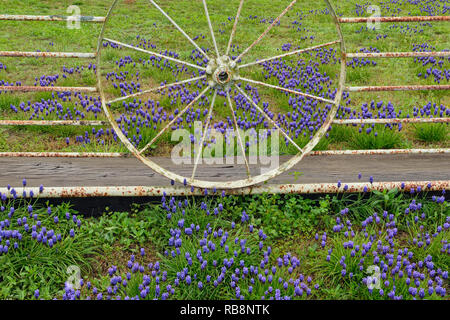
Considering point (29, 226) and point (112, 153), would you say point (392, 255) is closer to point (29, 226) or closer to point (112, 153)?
point (112, 153)

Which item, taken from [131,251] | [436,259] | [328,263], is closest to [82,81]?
[131,251]

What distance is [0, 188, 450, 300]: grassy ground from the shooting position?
293 cm

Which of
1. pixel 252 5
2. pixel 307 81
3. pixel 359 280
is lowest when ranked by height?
pixel 359 280

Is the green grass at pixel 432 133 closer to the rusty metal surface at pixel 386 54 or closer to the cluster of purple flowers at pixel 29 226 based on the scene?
the rusty metal surface at pixel 386 54

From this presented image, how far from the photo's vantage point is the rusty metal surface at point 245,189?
11.9 ft

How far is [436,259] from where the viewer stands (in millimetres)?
3188

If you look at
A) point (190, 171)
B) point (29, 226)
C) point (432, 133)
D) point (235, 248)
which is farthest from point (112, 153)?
point (432, 133)

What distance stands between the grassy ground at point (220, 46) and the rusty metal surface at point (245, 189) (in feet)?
3.20

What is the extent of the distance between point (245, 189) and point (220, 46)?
17.5 feet

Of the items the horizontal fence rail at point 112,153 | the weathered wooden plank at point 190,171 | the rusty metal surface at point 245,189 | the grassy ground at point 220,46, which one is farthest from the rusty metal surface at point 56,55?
the grassy ground at point 220,46

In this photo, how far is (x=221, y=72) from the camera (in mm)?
3252

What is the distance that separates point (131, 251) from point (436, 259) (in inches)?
89.6

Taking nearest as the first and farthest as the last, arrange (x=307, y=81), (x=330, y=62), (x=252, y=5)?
(x=307, y=81) → (x=330, y=62) → (x=252, y=5)

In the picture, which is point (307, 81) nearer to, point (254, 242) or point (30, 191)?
point (254, 242)
